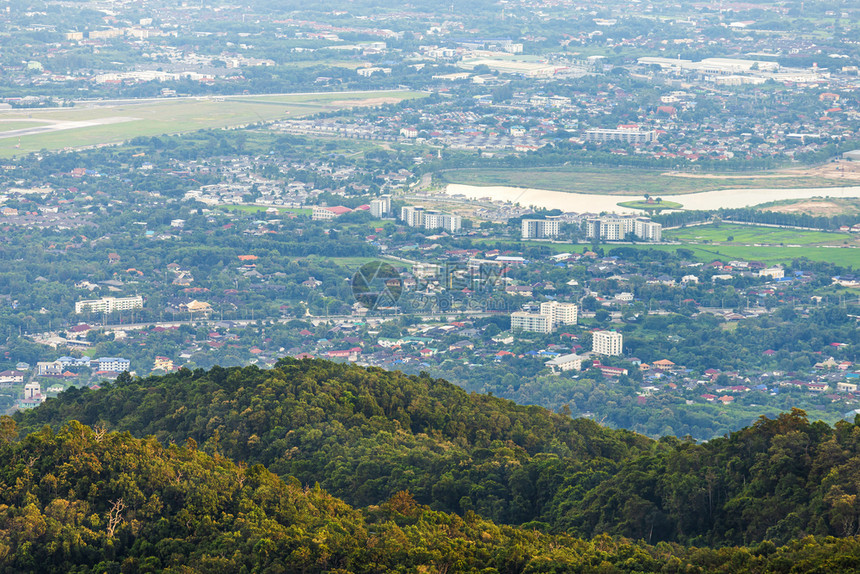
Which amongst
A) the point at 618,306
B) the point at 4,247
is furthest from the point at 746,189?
the point at 4,247

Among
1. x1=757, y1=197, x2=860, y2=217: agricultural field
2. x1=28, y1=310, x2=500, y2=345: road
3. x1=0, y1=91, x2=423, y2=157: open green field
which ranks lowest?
x1=28, y1=310, x2=500, y2=345: road

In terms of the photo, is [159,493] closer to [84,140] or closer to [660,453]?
[660,453]

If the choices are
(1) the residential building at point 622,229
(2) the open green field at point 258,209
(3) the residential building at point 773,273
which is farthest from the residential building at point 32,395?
(3) the residential building at point 773,273

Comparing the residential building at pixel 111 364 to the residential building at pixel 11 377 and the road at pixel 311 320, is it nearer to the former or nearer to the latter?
the residential building at pixel 11 377

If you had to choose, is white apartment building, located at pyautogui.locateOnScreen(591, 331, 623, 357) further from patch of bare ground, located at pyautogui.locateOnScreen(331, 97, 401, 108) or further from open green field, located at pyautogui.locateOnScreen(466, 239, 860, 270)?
patch of bare ground, located at pyautogui.locateOnScreen(331, 97, 401, 108)

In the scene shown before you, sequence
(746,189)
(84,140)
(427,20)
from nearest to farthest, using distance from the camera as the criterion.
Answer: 1. (746,189)
2. (84,140)
3. (427,20)

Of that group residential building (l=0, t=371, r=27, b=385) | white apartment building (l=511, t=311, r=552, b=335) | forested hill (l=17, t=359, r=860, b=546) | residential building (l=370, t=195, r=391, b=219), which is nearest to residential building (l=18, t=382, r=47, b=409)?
residential building (l=0, t=371, r=27, b=385)

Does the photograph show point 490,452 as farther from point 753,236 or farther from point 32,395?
point 753,236
